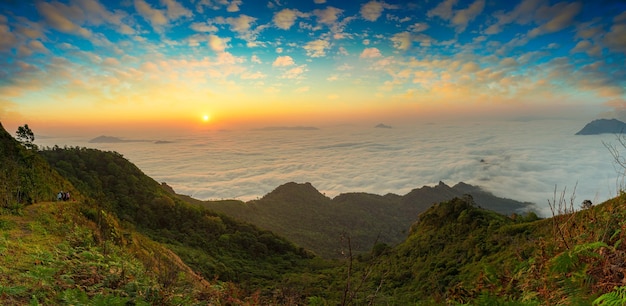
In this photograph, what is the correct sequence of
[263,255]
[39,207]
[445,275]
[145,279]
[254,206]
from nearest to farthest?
[145,279]
[39,207]
[445,275]
[263,255]
[254,206]

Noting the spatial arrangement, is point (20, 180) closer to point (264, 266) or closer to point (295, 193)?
point (264, 266)

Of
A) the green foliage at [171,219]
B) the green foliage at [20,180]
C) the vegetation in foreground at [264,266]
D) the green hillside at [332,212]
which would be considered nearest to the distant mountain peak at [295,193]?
the green hillside at [332,212]

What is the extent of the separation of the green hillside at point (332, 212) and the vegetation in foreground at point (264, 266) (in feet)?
192

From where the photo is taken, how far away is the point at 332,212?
5979 inches

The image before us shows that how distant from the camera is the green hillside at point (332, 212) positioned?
112125mm

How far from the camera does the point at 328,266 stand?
60.6 m

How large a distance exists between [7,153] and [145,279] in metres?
21.0

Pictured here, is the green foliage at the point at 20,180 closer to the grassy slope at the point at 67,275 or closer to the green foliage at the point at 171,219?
the grassy slope at the point at 67,275

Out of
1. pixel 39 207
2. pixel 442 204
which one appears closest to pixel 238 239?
pixel 442 204

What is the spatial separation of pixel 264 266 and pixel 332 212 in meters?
102

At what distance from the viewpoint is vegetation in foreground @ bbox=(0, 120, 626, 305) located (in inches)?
183

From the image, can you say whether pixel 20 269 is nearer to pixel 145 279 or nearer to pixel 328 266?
pixel 145 279

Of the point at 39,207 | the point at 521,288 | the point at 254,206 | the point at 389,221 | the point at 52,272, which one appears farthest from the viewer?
the point at 389,221

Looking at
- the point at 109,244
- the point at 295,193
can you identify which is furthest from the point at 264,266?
the point at 295,193
